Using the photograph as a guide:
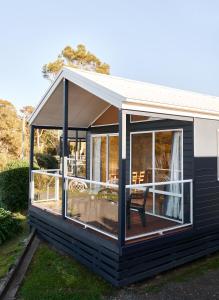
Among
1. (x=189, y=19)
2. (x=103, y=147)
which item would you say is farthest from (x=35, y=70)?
(x=103, y=147)

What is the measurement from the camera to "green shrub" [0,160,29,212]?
10281 millimetres

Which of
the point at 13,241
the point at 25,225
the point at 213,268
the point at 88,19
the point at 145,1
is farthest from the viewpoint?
the point at 88,19

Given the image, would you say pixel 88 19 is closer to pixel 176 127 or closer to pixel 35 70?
pixel 35 70

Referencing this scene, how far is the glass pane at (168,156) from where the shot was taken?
21.5 ft

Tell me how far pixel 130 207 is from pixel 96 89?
2312 mm

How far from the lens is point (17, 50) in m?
23.2

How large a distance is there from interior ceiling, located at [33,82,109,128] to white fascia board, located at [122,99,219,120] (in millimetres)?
2224

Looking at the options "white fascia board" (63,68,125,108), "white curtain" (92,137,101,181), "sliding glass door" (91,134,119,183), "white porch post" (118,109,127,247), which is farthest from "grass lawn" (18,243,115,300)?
"white curtain" (92,137,101,181)

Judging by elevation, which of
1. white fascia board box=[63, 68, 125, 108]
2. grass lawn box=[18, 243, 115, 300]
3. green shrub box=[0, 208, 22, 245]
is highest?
white fascia board box=[63, 68, 125, 108]

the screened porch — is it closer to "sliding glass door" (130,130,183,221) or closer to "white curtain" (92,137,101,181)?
"sliding glass door" (130,130,183,221)

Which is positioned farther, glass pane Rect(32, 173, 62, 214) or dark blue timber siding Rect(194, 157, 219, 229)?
glass pane Rect(32, 173, 62, 214)

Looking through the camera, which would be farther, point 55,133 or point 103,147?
point 55,133

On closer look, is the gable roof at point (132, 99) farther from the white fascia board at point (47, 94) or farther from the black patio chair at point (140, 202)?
the black patio chair at point (140, 202)

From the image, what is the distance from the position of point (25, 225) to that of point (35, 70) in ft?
74.2
